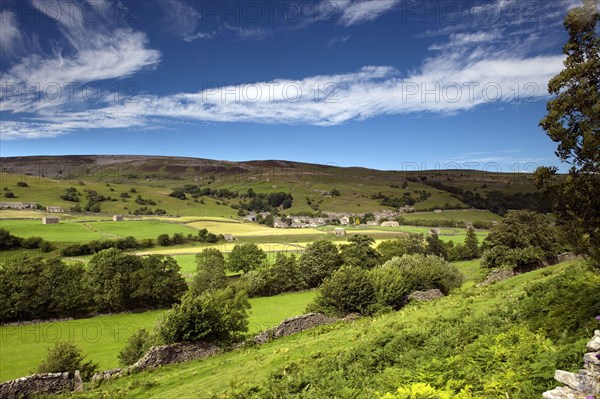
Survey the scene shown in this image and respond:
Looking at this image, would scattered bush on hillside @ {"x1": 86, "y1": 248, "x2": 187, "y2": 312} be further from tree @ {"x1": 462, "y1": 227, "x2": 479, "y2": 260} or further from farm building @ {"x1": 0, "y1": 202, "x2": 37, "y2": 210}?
farm building @ {"x1": 0, "y1": 202, "x2": 37, "y2": 210}

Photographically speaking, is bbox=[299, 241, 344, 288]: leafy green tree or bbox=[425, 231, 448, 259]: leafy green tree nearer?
bbox=[299, 241, 344, 288]: leafy green tree

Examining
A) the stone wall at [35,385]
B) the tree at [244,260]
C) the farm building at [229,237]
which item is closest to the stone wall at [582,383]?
the stone wall at [35,385]

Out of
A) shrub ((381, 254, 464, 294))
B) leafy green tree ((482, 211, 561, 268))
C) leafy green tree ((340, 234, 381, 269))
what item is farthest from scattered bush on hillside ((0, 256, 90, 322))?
leafy green tree ((482, 211, 561, 268))

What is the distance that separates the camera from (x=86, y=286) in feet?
191

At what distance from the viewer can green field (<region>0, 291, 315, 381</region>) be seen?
36.6m

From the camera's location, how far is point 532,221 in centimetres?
5472

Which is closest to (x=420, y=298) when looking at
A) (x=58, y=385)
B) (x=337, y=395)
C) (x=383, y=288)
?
(x=383, y=288)

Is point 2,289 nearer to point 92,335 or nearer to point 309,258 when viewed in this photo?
point 92,335

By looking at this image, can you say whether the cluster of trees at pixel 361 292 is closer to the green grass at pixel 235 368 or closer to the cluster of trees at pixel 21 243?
the green grass at pixel 235 368

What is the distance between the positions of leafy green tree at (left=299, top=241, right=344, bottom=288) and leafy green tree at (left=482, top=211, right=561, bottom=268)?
107ft

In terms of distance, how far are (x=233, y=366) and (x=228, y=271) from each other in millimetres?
70444

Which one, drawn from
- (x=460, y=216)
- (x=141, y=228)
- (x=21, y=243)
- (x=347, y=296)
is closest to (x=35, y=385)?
(x=347, y=296)

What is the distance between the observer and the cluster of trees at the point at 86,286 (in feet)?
173

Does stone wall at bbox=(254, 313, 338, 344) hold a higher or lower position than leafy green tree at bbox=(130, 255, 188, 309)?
higher
